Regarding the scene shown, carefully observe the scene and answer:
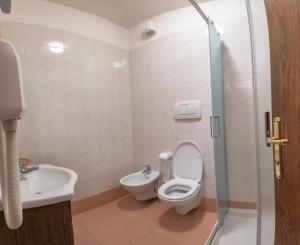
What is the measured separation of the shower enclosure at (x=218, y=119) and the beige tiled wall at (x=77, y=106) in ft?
2.89

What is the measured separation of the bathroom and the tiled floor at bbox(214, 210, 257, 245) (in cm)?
1

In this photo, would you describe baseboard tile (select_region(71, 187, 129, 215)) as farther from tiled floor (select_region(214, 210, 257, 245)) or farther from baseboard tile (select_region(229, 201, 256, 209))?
baseboard tile (select_region(229, 201, 256, 209))

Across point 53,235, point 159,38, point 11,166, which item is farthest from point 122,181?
point 159,38

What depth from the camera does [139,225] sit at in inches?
58.5

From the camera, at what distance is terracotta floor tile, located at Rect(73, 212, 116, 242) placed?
1018mm

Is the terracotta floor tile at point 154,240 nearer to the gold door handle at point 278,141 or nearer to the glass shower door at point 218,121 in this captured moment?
the glass shower door at point 218,121

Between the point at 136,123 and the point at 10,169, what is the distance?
1.15 m

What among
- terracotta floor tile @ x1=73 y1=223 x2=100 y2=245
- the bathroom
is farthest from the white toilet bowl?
terracotta floor tile @ x1=73 y1=223 x2=100 y2=245

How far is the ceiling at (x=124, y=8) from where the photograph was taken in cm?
109

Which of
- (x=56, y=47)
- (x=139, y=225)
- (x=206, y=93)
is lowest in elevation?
(x=139, y=225)

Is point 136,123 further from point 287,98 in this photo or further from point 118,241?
point 287,98

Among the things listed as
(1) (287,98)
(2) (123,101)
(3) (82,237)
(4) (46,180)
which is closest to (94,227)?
(3) (82,237)

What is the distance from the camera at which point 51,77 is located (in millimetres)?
945

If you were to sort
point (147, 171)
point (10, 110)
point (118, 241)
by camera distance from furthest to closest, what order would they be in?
point (147, 171) → point (118, 241) → point (10, 110)
